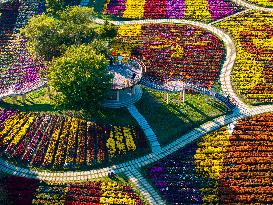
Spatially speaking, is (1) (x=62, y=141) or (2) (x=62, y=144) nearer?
(2) (x=62, y=144)

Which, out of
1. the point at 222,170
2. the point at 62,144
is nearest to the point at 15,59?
the point at 62,144

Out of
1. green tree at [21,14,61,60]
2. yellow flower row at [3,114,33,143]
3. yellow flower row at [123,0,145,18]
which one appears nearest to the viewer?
yellow flower row at [3,114,33,143]

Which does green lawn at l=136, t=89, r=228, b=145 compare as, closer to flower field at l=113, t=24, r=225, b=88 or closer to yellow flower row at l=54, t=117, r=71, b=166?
flower field at l=113, t=24, r=225, b=88

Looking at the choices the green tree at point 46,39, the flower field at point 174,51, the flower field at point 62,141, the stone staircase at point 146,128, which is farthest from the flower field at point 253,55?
the green tree at point 46,39

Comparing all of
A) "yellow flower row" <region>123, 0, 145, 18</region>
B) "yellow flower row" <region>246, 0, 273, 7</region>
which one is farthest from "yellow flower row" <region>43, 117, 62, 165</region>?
"yellow flower row" <region>246, 0, 273, 7</region>

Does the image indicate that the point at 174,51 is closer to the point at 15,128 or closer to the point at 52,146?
the point at 52,146
